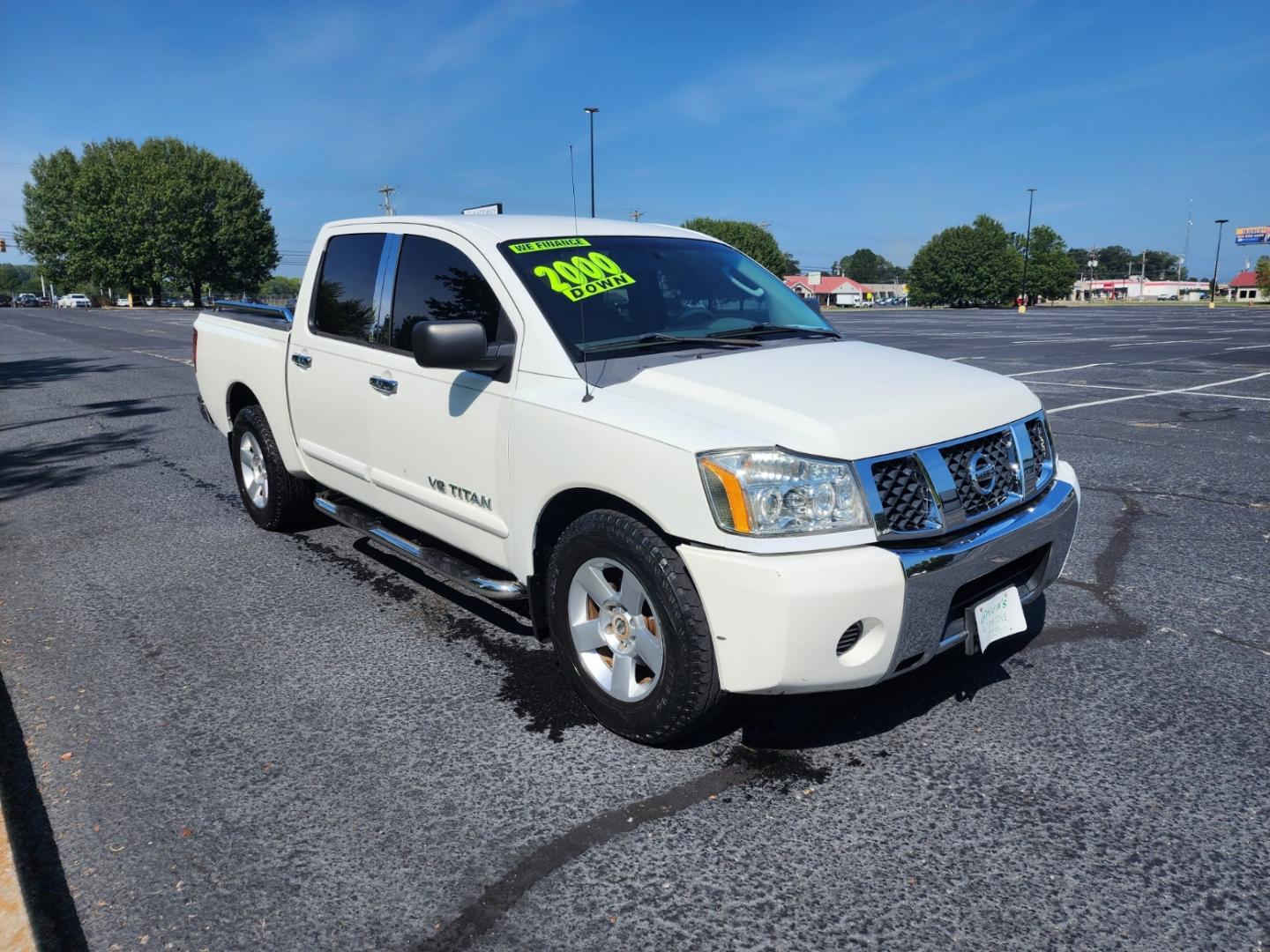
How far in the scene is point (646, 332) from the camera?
368cm

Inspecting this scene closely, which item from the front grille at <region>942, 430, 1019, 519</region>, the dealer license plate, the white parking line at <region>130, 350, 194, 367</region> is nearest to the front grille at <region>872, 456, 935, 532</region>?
the front grille at <region>942, 430, 1019, 519</region>

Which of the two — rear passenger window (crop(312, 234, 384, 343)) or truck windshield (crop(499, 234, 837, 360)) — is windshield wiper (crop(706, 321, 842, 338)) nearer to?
truck windshield (crop(499, 234, 837, 360))

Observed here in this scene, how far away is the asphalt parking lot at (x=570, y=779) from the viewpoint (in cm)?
232

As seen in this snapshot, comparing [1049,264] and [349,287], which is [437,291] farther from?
[1049,264]

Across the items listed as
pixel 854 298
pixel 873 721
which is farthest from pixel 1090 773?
pixel 854 298

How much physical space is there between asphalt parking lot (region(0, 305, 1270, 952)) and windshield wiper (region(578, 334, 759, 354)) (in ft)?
4.47

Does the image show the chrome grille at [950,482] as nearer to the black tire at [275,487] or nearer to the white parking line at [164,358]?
the black tire at [275,487]

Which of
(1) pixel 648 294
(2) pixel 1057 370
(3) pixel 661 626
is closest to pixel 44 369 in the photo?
(1) pixel 648 294

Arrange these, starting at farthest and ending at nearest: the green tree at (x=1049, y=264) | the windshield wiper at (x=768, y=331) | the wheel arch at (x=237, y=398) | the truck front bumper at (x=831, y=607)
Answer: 1. the green tree at (x=1049, y=264)
2. the wheel arch at (x=237, y=398)
3. the windshield wiper at (x=768, y=331)
4. the truck front bumper at (x=831, y=607)

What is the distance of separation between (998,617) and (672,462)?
49.6 inches

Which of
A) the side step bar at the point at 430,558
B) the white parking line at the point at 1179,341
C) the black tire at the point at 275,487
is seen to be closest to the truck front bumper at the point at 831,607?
the side step bar at the point at 430,558

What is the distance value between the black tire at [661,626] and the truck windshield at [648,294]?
2.40 feet

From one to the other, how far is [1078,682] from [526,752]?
2176 millimetres

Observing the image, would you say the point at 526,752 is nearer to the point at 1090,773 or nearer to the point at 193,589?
the point at 1090,773
